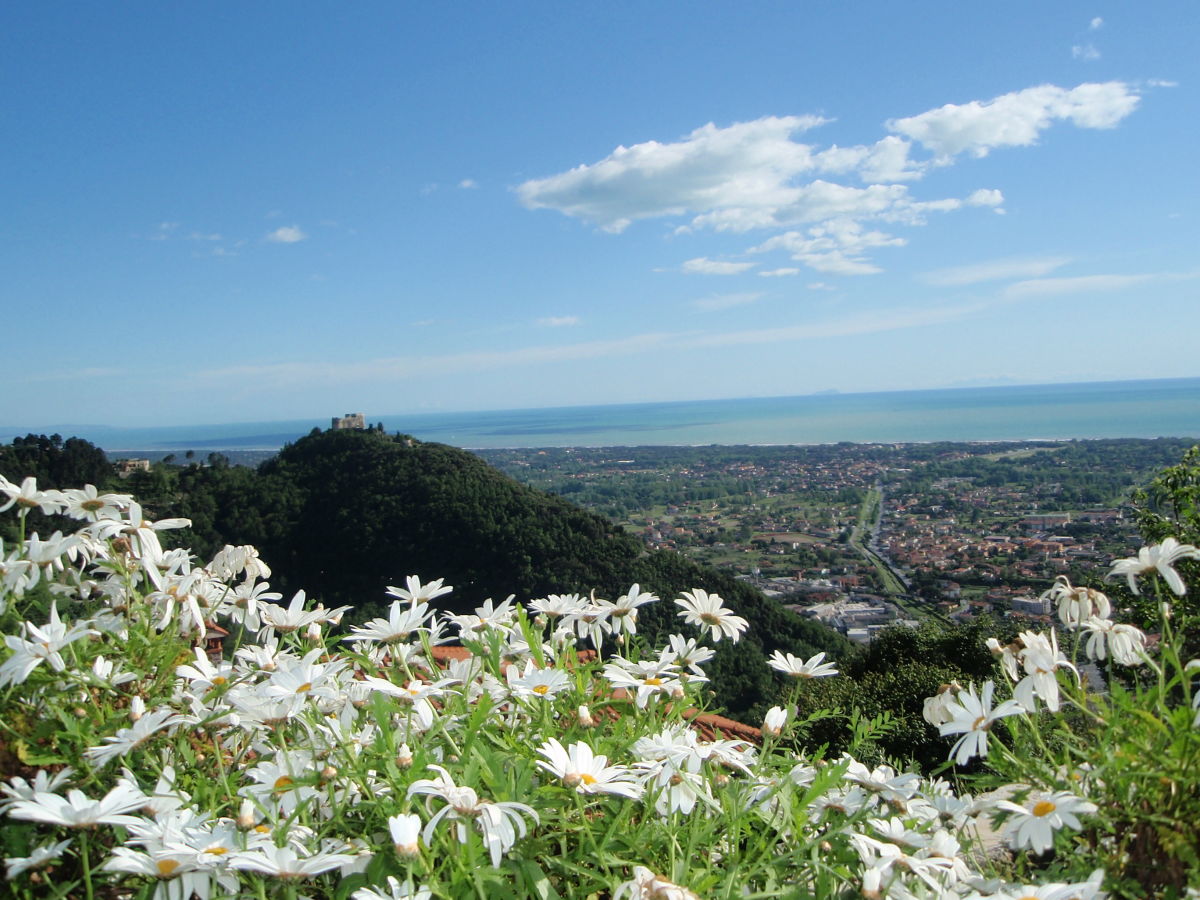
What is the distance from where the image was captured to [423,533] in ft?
69.7

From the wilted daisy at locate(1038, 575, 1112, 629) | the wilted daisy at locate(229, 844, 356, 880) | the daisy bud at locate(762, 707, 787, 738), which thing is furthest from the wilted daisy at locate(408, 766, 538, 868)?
the wilted daisy at locate(1038, 575, 1112, 629)

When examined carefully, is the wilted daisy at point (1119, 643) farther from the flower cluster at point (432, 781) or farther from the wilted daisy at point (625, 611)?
the wilted daisy at point (625, 611)

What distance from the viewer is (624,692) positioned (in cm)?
163

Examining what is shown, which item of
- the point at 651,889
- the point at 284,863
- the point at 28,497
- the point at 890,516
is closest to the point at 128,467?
the point at 28,497

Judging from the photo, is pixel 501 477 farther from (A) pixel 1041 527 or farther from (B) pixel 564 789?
(B) pixel 564 789

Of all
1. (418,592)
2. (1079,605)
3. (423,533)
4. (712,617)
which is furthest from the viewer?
(423,533)

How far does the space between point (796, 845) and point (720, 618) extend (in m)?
0.78

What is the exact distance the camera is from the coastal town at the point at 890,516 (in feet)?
68.9

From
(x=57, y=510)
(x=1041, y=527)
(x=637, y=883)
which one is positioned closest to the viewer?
(x=637, y=883)

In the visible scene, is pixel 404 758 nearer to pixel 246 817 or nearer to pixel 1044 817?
pixel 246 817

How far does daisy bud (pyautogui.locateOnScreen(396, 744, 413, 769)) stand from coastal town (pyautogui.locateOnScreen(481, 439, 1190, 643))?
1394 mm

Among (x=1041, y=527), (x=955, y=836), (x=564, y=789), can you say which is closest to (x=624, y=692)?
(x=564, y=789)

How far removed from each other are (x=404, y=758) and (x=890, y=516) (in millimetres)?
42140

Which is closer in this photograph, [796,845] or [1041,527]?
[796,845]
